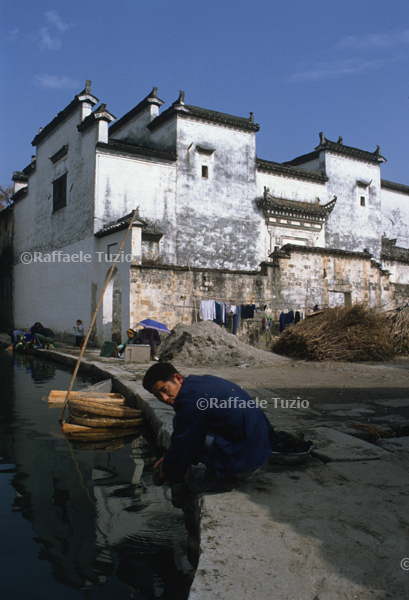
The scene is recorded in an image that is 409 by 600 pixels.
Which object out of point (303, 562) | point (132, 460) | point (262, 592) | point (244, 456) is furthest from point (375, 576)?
point (132, 460)

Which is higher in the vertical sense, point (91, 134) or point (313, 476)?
point (91, 134)

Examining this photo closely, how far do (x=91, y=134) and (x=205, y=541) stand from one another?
16.5 meters

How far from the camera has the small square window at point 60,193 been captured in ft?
61.3

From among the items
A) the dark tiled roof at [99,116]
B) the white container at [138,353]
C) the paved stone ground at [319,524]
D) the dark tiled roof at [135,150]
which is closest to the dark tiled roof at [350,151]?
the dark tiled roof at [135,150]

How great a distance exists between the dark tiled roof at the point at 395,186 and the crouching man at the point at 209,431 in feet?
86.2

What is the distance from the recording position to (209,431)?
9.26 feet

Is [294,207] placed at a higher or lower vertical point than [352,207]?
lower

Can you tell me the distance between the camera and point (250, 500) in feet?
8.80

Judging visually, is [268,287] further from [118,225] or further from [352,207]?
[352,207]

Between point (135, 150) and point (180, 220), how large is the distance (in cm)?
321

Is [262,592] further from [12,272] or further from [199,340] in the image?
[12,272]

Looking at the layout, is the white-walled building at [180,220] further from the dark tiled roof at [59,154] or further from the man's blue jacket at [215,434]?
the man's blue jacket at [215,434]

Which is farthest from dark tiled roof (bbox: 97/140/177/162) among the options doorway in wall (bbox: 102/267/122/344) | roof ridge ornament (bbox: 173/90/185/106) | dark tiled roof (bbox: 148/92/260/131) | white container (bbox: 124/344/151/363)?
white container (bbox: 124/344/151/363)

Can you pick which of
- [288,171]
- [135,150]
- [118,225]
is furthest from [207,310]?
[288,171]
